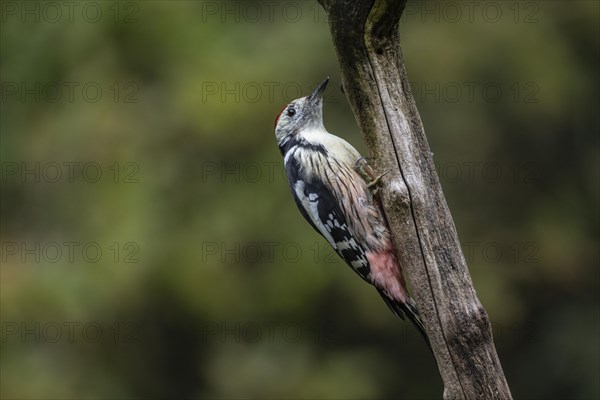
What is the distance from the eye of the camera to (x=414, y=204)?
4.10 meters

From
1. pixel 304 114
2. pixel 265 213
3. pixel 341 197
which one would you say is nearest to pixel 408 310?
pixel 341 197

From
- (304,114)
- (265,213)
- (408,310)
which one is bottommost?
(408,310)

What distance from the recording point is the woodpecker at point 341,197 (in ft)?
15.4

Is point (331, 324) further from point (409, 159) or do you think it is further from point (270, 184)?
point (409, 159)

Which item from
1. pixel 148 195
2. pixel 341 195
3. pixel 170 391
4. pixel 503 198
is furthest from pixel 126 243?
pixel 503 198

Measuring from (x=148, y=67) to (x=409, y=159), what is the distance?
471cm

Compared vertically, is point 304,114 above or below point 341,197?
above

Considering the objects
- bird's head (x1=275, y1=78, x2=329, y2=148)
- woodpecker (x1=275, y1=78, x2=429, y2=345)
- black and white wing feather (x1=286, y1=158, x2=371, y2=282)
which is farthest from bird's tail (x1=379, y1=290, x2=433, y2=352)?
bird's head (x1=275, y1=78, x2=329, y2=148)

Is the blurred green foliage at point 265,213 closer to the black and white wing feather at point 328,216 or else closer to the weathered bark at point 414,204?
the black and white wing feather at point 328,216

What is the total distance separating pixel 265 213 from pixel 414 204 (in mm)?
3575

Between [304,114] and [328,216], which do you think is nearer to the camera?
[328,216]

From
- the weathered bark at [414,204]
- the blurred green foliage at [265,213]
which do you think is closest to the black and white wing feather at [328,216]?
the weathered bark at [414,204]

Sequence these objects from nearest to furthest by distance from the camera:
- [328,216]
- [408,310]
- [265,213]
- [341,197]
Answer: [408,310]
[341,197]
[328,216]
[265,213]

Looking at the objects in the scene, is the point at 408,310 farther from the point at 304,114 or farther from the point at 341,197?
the point at 304,114
